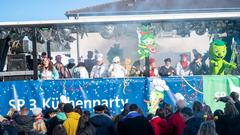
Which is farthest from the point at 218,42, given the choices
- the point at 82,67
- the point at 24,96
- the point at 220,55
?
the point at 24,96

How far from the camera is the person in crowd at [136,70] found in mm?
15883

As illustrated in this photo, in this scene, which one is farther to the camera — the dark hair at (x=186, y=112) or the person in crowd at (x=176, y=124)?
the person in crowd at (x=176, y=124)

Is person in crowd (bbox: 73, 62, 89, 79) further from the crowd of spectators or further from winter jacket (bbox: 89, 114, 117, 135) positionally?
winter jacket (bbox: 89, 114, 117, 135)

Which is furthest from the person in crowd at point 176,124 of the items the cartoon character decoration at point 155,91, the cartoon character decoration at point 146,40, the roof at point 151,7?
the roof at point 151,7

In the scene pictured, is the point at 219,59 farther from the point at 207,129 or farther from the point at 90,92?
the point at 207,129

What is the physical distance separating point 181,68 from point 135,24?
1805mm

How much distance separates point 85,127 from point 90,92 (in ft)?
15.8

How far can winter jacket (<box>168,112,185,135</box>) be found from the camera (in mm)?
10539

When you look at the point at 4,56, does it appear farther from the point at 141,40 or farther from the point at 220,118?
the point at 220,118

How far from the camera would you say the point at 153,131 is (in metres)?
10.2

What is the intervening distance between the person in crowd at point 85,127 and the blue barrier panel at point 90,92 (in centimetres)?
444

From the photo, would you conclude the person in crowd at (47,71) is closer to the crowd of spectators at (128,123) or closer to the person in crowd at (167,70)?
the person in crowd at (167,70)

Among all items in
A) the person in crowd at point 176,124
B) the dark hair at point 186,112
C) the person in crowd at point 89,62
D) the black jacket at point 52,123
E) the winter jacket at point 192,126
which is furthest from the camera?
the person in crowd at point 89,62

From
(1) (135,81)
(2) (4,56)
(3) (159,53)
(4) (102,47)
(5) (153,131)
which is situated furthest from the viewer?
(3) (159,53)
